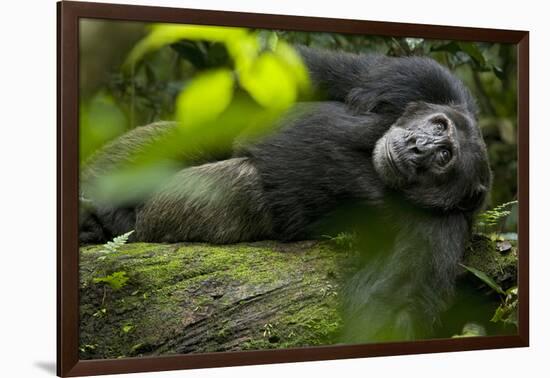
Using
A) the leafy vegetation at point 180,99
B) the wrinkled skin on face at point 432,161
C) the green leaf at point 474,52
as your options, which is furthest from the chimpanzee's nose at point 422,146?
the green leaf at point 474,52

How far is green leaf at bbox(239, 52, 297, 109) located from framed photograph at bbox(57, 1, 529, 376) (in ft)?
0.05

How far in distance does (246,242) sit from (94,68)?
1.59 m

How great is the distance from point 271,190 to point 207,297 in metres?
0.90

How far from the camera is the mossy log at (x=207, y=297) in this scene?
19.9 feet

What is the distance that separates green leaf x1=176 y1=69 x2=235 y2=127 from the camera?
20.5 feet

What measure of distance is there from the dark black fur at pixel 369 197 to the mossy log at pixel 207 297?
153 mm

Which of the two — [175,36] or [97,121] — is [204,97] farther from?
[97,121]

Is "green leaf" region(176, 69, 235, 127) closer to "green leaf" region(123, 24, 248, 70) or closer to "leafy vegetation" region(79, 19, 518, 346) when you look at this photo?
"leafy vegetation" region(79, 19, 518, 346)

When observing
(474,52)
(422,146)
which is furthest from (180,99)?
(474,52)

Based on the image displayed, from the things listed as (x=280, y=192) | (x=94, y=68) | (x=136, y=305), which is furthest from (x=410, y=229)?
(x=94, y=68)

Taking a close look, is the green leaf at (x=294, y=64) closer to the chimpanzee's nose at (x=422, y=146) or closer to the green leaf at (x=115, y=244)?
the chimpanzee's nose at (x=422, y=146)

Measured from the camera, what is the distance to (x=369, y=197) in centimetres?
664

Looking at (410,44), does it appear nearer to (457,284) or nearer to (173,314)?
(457,284)

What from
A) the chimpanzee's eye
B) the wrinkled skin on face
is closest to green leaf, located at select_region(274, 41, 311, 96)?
the wrinkled skin on face
